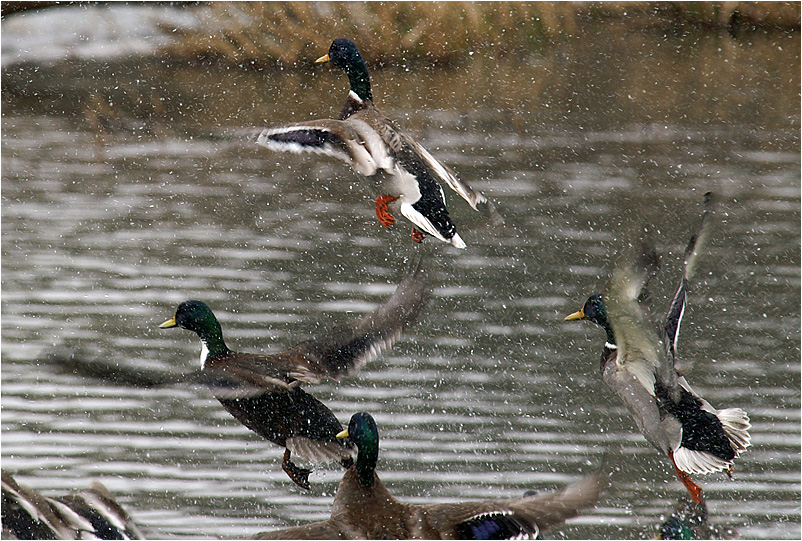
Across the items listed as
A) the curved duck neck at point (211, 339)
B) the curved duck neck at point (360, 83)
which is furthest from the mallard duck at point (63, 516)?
the curved duck neck at point (360, 83)

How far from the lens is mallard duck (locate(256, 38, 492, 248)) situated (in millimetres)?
4730

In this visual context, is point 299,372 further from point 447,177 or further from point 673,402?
point 673,402

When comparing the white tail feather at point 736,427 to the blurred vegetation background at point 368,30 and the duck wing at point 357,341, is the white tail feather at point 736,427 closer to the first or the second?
the duck wing at point 357,341

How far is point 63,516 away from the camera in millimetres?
3824

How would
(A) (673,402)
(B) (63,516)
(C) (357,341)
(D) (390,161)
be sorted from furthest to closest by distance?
(D) (390,161)
(A) (673,402)
(C) (357,341)
(B) (63,516)

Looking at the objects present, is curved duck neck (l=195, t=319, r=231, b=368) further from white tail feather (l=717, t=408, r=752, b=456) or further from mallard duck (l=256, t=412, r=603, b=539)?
white tail feather (l=717, t=408, r=752, b=456)

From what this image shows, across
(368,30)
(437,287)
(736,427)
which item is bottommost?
(368,30)

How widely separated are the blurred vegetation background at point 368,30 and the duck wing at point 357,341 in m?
8.25

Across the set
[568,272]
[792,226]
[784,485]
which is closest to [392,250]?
[568,272]

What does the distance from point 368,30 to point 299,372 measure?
9021 mm

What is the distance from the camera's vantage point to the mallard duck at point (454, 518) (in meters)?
3.60

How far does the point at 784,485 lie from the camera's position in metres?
4.88

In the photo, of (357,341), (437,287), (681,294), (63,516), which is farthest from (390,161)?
(437,287)

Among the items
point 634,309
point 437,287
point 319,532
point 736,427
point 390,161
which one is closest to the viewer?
point 319,532
